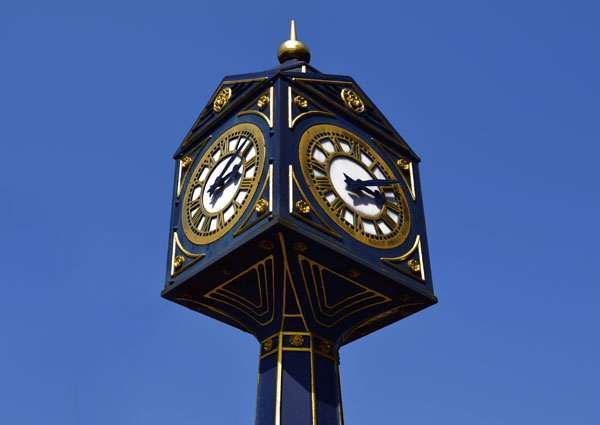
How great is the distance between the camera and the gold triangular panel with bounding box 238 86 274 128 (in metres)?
13.6

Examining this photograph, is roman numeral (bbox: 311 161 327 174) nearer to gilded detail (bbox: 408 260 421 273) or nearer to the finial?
gilded detail (bbox: 408 260 421 273)

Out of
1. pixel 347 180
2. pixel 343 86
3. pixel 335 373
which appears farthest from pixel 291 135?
pixel 335 373

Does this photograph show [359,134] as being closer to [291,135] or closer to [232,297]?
[291,135]

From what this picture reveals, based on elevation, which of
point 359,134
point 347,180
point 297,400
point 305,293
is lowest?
point 297,400

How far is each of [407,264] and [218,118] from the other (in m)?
3.38

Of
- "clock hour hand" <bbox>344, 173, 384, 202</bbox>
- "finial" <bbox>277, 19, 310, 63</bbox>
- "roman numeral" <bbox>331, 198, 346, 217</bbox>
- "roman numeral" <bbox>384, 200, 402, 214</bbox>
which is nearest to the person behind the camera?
"roman numeral" <bbox>331, 198, 346, 217</bbox>

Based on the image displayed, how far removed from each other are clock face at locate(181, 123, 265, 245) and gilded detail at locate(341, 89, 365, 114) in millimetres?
1551

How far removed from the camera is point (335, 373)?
44.5 feet

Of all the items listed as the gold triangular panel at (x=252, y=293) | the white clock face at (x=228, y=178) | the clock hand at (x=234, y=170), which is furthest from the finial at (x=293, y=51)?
the gold triangular panel at (x=252, y=293)

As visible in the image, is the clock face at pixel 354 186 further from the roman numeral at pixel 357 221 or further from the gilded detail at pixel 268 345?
the gilded detail at pixel 268 345

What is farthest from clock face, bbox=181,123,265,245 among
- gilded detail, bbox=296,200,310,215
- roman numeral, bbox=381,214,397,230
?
roman numeral, bbox=381,214,397,230

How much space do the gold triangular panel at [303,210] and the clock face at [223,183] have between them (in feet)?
1.85

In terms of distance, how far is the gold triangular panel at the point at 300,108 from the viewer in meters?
13.6

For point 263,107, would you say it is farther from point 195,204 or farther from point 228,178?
point 195,204
